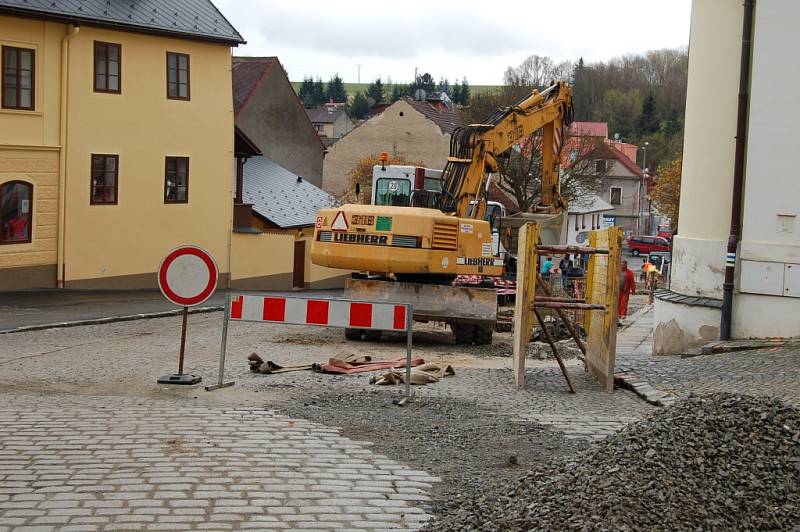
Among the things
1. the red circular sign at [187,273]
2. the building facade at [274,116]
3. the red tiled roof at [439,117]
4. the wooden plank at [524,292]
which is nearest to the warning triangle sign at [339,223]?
the wooden plank at [524,292]

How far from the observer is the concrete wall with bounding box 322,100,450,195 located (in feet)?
224

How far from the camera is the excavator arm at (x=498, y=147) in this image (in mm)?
21141

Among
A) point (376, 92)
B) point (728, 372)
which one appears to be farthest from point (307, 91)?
point (728, 372)

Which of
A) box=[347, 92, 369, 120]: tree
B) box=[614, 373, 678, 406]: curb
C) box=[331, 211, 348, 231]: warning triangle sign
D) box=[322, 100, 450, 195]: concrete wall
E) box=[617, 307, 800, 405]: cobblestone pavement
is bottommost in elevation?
box=[614, 373, 678, 406]: curb

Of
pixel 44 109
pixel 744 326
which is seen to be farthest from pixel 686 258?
pixel 44 109

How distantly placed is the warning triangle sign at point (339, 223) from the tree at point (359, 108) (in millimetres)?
125389

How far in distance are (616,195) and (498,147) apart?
79.4 meters

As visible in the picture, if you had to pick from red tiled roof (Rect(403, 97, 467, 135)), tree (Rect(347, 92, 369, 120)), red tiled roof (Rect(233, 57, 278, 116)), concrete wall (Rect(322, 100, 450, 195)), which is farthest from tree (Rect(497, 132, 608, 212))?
tree (Rect(347, 92, 369, 120))

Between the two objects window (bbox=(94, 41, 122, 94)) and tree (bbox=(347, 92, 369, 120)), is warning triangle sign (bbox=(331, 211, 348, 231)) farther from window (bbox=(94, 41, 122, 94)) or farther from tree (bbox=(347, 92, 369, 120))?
tree (bbox=(347, 92, 369, 120))

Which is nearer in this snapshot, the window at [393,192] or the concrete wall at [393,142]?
the window at [393,192]

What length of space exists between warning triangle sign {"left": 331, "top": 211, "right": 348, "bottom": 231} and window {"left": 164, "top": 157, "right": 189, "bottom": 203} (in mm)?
14403

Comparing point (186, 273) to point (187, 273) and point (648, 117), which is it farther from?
point (648, 117)

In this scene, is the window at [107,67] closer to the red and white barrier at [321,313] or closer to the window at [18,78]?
the window at [18,78]

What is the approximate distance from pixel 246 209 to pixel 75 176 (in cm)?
839
